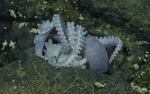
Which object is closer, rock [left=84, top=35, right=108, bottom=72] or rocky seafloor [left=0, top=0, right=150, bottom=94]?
rocky seafloor [left=0, top=0, right=150, bottom=94]

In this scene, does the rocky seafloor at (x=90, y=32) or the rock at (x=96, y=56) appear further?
the rock at (x=96, y=56)

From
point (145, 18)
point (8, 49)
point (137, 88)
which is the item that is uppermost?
point (145, 18)

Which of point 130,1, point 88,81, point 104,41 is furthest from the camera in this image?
point 130,1

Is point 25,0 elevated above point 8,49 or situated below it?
above

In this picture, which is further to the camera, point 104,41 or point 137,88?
point 104,41

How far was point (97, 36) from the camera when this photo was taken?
502 centimetres

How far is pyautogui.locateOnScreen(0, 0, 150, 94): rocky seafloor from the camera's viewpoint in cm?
409

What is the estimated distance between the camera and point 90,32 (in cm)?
506

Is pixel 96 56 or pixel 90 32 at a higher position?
pixel 90 32

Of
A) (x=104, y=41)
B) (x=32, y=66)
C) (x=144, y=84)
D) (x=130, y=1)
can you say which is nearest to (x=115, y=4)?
(x=130, y=1)

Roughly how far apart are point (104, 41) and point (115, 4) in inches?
21.1

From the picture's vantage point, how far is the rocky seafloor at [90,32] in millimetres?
4094

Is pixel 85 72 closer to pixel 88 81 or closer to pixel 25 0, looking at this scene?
pixel 88 81

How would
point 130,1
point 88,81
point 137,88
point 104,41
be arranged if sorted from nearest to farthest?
point 88,81
point 137,88
point 104,41
point 130,1
